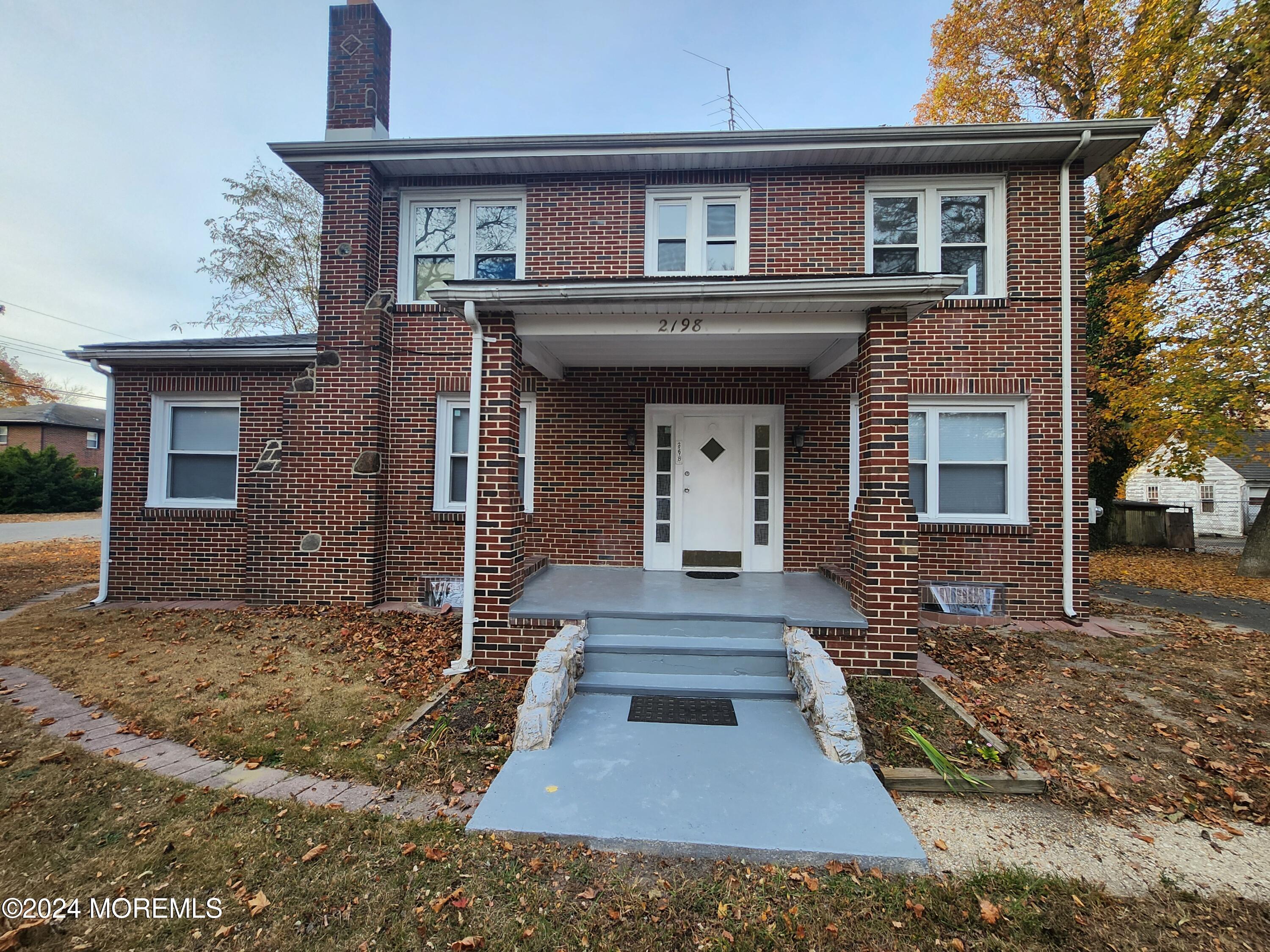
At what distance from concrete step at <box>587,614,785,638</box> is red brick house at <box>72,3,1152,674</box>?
1460 mm

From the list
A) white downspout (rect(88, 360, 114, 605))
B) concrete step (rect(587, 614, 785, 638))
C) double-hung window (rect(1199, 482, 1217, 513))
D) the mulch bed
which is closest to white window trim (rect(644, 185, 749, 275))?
concrete step (rect(587, 614, 785, 638))

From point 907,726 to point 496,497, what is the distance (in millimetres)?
3781

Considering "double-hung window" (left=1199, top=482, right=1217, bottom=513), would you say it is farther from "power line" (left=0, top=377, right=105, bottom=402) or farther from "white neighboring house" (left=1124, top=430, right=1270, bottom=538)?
"power line" (left=0, top=377, right=105, bottom=402)

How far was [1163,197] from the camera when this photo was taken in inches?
390

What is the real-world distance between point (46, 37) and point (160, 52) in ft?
7.90

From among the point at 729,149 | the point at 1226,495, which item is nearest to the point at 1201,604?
the point at 729,149

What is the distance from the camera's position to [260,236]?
15.1m

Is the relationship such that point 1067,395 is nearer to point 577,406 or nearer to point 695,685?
point 695,685

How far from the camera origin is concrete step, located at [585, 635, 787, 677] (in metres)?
4.18

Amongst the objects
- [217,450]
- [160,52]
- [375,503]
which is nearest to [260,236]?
[160,52]

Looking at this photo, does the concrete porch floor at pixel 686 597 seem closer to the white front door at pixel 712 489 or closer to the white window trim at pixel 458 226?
the white front door at pixel 712 489

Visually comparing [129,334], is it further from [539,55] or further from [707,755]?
[707,755]

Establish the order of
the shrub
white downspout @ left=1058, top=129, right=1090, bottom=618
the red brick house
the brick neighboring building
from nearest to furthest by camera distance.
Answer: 1. white downspout @ left=1058, top=129, right=1090, bottom=618
2. the red brick house
3. the shrub
4. the brick neighboring building

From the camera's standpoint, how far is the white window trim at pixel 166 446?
7.18 meters
